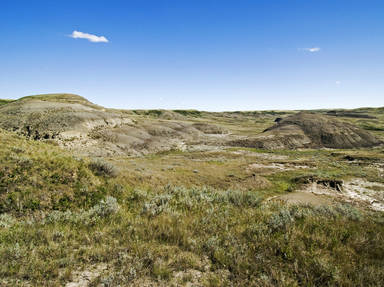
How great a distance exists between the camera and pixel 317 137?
62.4 m

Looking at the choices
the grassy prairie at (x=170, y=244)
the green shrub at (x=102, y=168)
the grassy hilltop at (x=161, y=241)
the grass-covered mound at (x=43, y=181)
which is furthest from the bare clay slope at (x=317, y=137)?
the grassy prairie at (x=170, y=244)

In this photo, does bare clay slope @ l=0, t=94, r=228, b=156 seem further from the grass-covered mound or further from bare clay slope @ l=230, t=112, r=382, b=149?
the grass-covered mound

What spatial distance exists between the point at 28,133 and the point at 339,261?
162 feet

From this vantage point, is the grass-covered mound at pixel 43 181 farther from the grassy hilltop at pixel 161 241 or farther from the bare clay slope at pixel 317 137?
the bare clay slope at pixel 317 137

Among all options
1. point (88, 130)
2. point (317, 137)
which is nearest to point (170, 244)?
point (88, 130)

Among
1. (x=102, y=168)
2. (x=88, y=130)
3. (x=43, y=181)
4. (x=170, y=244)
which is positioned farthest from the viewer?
(x=88, y=130)

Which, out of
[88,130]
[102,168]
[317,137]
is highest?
[88,130]

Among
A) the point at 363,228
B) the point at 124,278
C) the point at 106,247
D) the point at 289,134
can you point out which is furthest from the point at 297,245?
the point at 289,134

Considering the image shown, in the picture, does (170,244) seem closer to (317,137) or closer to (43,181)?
(43,181)

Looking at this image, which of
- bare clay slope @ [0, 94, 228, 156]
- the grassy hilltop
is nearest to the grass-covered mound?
the grassy hilltop

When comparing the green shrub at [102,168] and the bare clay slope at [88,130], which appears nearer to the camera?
the green shrub at [102,168]

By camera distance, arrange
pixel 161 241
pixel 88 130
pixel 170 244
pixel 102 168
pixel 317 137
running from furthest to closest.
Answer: pixel 317 137 < pixel 88 130 < pixel 102 168 < pixel 161 241 < pixel 170 244

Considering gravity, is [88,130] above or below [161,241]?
above

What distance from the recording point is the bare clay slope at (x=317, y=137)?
57000 mm
